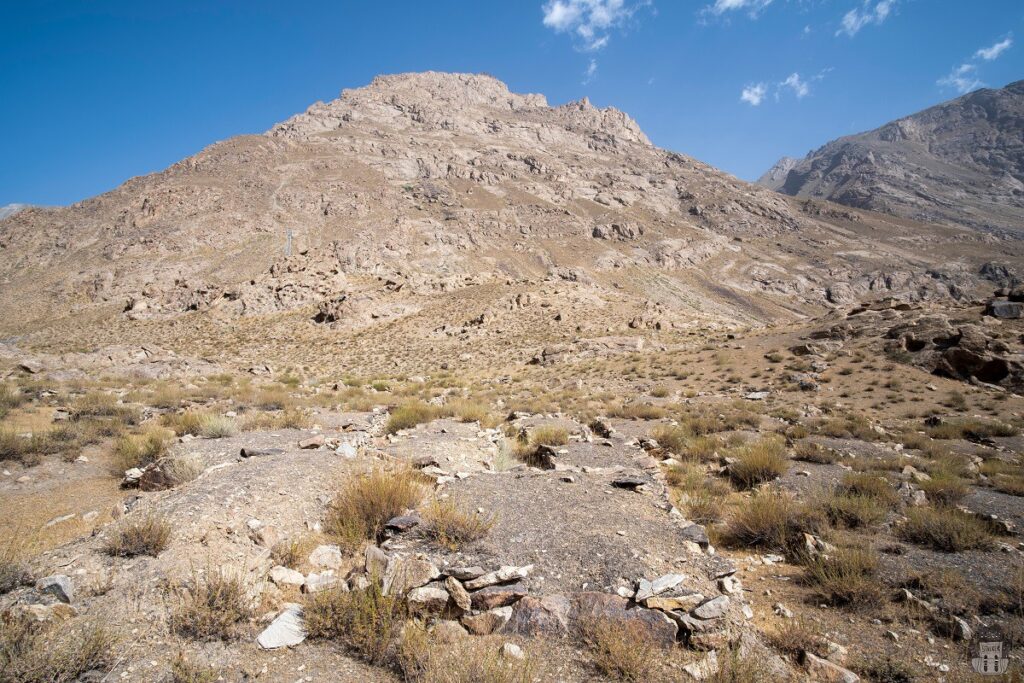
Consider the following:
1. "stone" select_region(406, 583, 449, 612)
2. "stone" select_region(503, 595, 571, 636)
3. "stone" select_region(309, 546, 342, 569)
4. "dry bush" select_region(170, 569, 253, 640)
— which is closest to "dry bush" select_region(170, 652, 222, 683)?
"dry bush" select_region(170, 569, 253, 640)

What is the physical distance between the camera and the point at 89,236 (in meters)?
66.1

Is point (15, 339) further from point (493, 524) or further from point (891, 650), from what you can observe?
point (891, 650)

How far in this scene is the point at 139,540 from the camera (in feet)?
13.1

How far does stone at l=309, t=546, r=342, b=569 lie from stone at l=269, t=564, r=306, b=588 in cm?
27

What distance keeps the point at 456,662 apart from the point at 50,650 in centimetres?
251

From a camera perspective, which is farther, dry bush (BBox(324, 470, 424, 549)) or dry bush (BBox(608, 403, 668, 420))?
dry bush (BBox(608, 403, 668, 420))

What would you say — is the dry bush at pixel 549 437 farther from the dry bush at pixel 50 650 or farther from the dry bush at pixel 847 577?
the dry bush at pixel 50 650

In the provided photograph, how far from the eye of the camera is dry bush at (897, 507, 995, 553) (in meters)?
4.71

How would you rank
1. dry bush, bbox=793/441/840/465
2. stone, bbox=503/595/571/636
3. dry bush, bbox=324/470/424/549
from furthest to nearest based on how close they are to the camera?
1. dry bush, bbox=793/441/840/465
2. dry bush, bbox=324/470/424/549
3. stone, bbox=503/595/571/636

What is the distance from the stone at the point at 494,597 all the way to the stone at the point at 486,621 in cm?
10

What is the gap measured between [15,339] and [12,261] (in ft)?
126

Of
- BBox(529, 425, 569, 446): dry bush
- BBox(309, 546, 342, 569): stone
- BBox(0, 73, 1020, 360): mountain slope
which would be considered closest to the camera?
BBox(309, 546, 342, 569): stone

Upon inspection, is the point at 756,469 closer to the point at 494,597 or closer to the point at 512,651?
the point at 494,597

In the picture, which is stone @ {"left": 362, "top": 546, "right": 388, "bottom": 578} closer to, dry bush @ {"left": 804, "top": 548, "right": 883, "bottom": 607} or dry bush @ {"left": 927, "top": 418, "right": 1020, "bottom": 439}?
dry bush @ {"left": 804, "top": 548, "right": 883, "bottom": 607}
